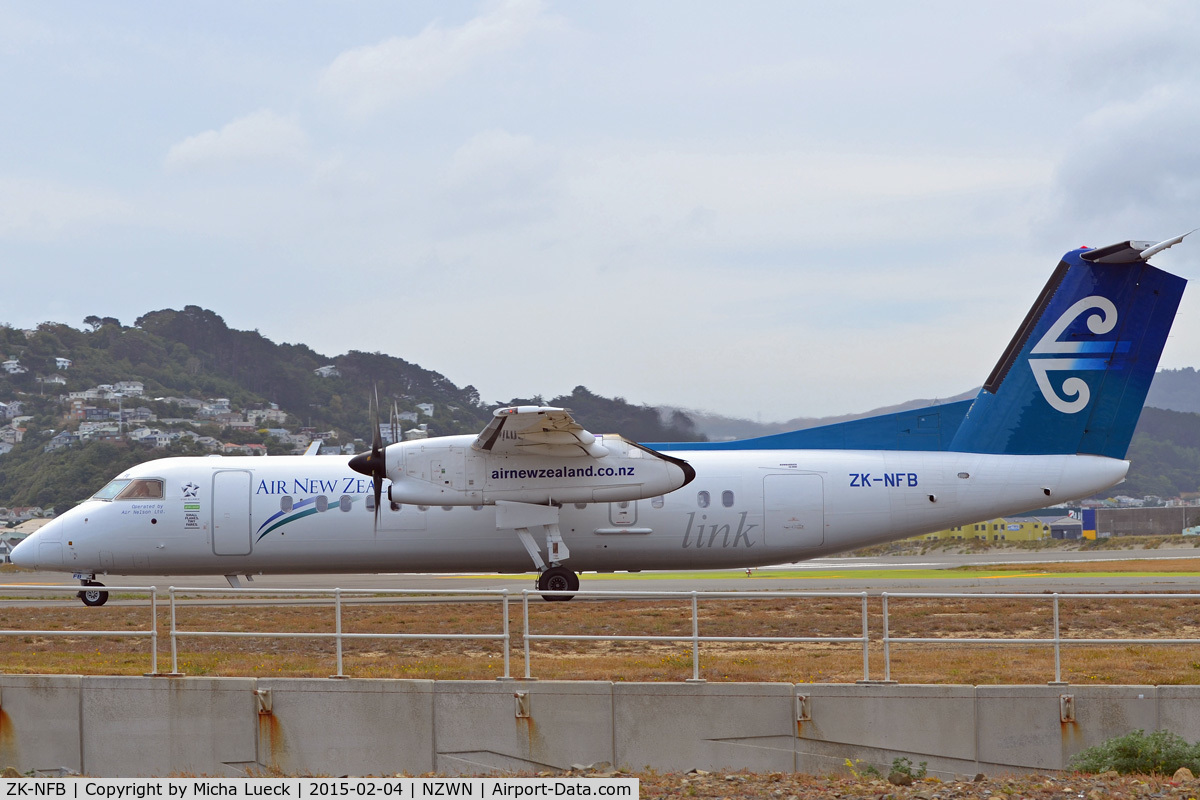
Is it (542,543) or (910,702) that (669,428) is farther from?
(910,702)

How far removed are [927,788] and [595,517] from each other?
37.4 ft

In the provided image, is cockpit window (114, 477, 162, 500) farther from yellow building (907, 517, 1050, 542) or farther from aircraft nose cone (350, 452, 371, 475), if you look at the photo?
yellow building (907, 517, 1050, 542)

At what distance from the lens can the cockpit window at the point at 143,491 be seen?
20797 mm

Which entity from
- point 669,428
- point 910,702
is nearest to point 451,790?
point 910,702

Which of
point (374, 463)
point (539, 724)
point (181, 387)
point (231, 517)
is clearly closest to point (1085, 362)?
point (374, 463)

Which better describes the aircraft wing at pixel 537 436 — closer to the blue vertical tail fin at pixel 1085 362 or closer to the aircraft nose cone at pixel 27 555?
the blue vertical tail fin at pixel 1085 362

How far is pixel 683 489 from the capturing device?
800 inches

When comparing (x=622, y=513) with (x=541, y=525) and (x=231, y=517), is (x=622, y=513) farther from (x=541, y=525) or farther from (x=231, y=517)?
(x=231, y=517)

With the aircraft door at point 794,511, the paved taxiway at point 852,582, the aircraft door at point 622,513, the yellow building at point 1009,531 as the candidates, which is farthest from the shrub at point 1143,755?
the yellow building at point 1009,531

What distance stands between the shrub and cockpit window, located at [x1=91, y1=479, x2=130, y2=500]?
1721cm

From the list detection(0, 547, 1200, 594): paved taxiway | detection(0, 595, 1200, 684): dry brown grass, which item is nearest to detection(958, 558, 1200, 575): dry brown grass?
detection(0, 547, 1200, 594): paved taxiway

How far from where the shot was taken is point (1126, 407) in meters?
20.1

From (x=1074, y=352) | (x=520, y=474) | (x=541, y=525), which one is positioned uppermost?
(x=1074, y=352)

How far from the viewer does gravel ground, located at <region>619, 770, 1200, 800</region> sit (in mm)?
8711
